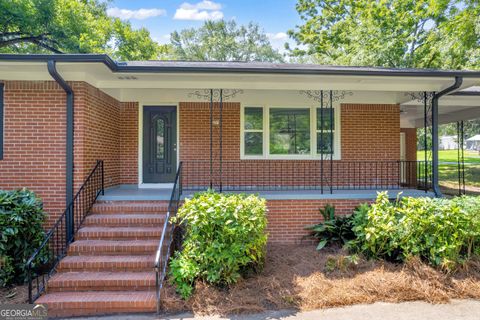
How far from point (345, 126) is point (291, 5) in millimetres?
14029

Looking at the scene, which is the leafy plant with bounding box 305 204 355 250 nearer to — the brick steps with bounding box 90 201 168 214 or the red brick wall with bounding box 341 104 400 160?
the red brick wall with bounding box 341 104 400 160

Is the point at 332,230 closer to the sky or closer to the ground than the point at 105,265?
closer to the sky

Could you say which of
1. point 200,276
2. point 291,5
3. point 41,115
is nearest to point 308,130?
point 200,276

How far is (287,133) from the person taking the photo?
7570 millimetres

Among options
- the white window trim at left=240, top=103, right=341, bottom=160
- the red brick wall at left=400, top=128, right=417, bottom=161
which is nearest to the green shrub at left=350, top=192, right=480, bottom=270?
the white window trim at left=240, top=103, right=341, bottom=160

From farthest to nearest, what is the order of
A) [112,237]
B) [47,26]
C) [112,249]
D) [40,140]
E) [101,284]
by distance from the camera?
[47,26] → [40,140] → [112,237] → [112,249] → [101,284]

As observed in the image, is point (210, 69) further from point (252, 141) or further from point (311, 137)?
point (311, 137)

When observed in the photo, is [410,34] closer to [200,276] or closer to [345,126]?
[345,126]

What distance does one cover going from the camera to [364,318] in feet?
11.5

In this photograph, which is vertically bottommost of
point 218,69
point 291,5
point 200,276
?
point 200,276

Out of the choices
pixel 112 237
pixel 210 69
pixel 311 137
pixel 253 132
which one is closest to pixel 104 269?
pixel 112 237

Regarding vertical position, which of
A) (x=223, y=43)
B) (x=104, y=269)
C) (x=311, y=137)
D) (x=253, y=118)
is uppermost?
(x=223, y=43)

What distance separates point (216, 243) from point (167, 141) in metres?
4.00

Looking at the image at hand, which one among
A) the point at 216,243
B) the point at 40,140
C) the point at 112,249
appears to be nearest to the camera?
the point at 216,243
